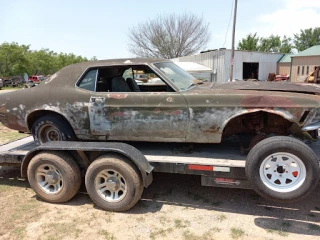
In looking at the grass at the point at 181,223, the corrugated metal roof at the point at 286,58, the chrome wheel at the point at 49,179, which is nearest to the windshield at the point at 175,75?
the grass at the point at 181,223

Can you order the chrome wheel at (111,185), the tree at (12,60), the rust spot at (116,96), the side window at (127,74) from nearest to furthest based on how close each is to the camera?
the chrome wheel at (111,185) → the rust spot at (116,96) → the side window at (127,74) → the tree at (12,60)

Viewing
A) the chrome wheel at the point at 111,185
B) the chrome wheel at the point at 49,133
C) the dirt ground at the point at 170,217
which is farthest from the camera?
the chrome wheel at the point at 49,133

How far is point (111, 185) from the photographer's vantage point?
11.7 feet

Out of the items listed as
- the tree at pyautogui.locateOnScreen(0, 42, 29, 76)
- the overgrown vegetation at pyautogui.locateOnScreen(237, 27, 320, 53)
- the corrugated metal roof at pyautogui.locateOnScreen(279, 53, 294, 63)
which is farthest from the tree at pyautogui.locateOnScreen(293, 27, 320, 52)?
the tree at pyautogui.locateOnScreen(0, 42, 29, 76)

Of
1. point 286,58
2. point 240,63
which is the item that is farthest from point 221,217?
point 286,58

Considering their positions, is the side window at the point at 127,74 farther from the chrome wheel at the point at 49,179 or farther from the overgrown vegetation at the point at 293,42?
the overgrown vegetation at the point at 293,42

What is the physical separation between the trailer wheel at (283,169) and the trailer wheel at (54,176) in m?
2.27

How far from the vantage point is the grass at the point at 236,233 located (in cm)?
302

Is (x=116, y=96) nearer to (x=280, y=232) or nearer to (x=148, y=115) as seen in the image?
(x=148, y=115)

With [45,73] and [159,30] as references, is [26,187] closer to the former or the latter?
[159,30]

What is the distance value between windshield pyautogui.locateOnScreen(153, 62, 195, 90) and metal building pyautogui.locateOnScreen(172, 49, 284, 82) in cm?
1718

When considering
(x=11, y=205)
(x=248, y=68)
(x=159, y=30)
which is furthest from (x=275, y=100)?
(x=159, y=30)

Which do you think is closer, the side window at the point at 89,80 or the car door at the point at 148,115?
the car door at the point at 148,115

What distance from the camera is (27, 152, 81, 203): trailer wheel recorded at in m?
3.72
